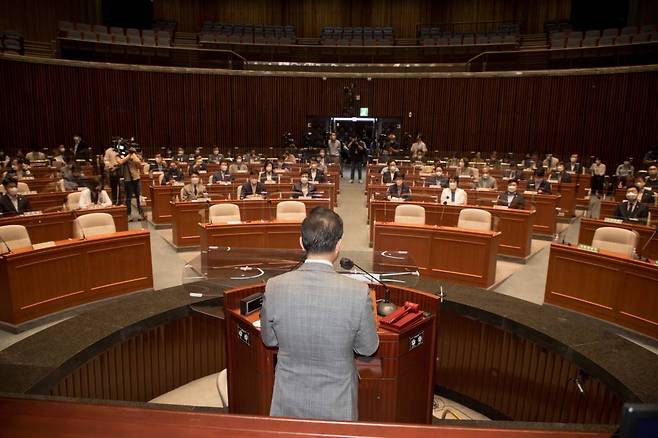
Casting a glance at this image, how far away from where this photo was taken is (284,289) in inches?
70.1

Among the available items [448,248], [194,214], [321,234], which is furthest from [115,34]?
[321,234]

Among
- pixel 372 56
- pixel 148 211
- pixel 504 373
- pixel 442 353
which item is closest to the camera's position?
pixel 504 373

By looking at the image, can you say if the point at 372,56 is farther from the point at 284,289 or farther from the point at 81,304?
the point at 284,289

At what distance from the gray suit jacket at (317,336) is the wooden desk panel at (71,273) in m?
4.16

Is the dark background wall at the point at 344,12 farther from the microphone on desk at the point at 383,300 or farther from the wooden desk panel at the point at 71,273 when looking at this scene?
the microphone on desk at the point at 383,300

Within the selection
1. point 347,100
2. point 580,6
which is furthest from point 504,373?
point 580,6

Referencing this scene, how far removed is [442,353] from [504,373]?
0.52m

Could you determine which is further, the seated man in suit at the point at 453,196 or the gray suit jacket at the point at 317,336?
the seated man in suit at the point at 453,196

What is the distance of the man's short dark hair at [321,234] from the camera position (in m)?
1.79

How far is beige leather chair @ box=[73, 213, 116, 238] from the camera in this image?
5695 mm

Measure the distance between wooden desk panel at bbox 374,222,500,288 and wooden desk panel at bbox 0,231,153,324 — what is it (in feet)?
10.5

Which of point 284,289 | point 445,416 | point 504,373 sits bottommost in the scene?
point 445,416

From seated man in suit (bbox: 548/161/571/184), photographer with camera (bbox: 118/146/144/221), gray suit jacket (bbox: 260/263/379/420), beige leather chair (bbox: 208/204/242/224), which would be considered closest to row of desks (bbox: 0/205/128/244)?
beige leather chair (bbox: 208/204/242/224)

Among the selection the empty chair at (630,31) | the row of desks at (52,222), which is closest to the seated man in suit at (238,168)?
the row of desks at (52,222)
